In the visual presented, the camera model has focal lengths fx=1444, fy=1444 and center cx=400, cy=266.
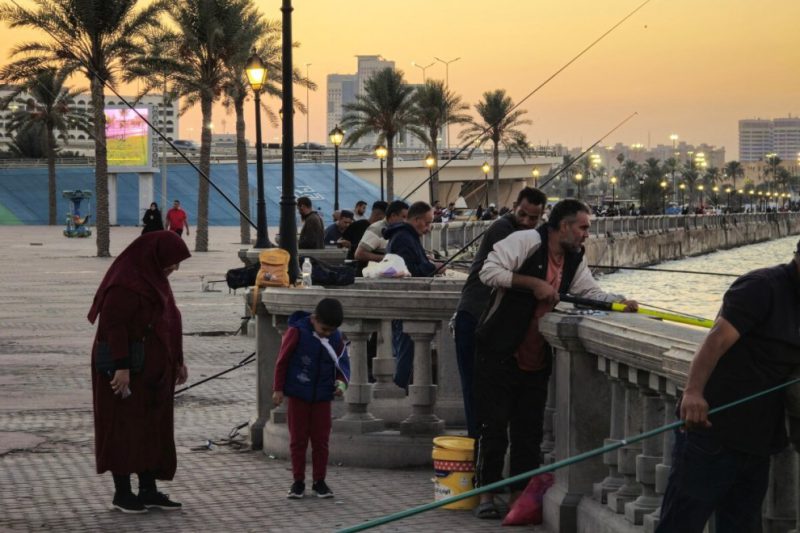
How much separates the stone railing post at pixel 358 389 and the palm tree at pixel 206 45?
37976 mm

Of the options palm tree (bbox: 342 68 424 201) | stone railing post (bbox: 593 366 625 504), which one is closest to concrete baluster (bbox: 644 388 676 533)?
stone railing post (bbox: 593 366 625 504)

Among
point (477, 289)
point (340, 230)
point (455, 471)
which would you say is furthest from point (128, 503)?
point (340, 230)

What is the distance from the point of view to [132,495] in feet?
26.4

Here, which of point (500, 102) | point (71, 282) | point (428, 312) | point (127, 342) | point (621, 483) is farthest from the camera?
point (500, 102)

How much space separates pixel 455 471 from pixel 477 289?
3.42 ft

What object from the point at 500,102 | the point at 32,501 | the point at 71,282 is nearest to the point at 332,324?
the point at 32,501

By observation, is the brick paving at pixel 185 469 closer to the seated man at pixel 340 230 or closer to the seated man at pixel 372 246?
the seated man at pixel 372 246

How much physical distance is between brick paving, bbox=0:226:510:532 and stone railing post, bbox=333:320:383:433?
299 mm

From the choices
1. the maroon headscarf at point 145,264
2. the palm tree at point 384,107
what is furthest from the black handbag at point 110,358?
the palm tree at point 384,107

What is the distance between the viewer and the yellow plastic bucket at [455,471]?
26.1 ft

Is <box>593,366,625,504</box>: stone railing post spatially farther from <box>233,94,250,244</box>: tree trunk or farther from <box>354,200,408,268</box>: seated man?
<box>233,94,250,244</box>: tree trunk

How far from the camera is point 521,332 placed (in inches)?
293

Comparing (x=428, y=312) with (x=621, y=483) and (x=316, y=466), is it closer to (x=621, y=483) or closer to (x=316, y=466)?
(x=316, y=466)

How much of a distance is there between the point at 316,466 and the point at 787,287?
400cm
